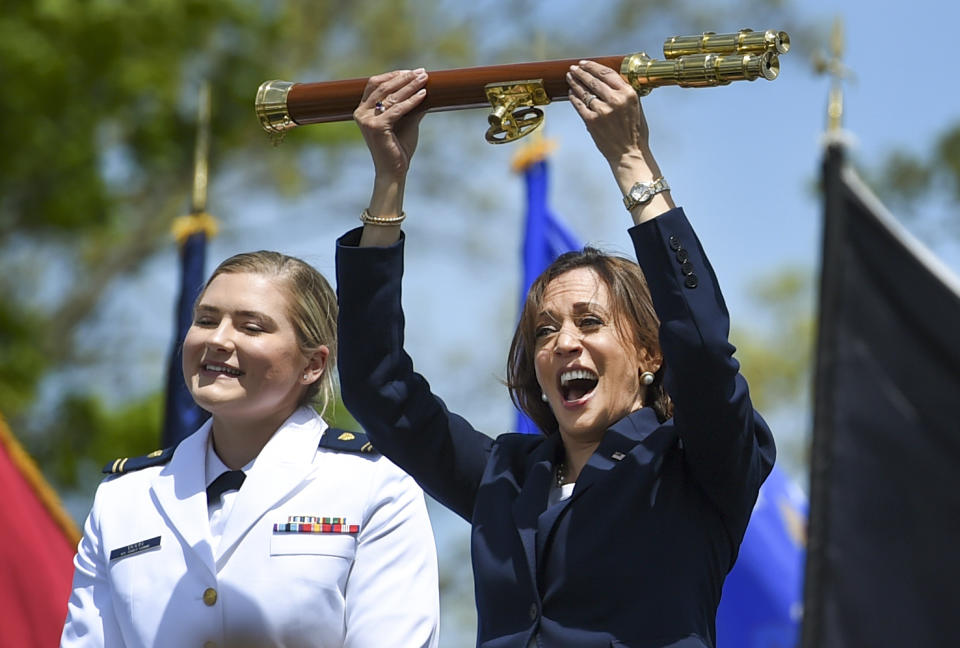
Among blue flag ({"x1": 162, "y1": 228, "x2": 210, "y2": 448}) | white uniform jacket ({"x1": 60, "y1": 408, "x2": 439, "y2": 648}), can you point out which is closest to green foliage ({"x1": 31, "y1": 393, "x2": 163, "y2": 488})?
blue flag ({"x1": 162, "y1": 228, "x2": 210, "y2": 448})

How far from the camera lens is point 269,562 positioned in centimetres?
376

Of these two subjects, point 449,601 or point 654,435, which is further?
point 449,601

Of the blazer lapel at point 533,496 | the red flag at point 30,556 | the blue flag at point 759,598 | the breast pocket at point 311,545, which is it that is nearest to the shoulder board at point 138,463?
the breast pocket at point 311,545

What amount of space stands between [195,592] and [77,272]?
458 inches

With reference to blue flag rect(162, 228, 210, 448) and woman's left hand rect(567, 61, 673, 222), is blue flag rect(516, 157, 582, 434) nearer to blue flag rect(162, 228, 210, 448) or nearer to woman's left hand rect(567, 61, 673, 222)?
blue flag rect(162, 228, 210, 448)

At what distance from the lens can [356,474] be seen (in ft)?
12.9

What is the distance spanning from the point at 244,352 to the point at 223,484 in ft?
1.09

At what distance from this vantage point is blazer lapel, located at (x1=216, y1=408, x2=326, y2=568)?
381 cm

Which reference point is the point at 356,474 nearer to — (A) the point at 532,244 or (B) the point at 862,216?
(B) the point at 862,216

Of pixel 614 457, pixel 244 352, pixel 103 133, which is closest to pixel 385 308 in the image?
pixel 244 352

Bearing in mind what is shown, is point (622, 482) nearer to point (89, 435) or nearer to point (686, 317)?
point (686, 317)

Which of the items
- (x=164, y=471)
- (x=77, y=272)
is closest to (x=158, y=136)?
(x=77, y=272)

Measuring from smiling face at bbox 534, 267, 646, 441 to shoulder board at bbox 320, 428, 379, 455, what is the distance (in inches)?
23.2

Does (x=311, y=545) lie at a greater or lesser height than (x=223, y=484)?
lesser
